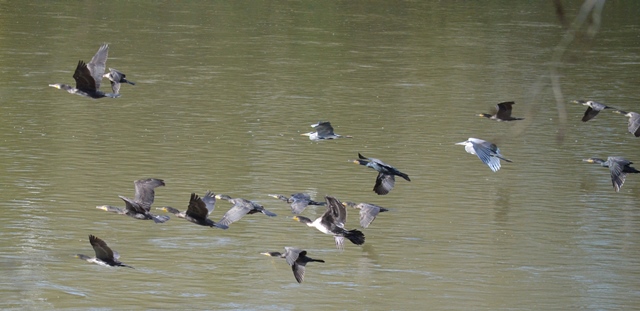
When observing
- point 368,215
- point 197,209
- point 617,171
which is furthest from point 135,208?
point 617,171

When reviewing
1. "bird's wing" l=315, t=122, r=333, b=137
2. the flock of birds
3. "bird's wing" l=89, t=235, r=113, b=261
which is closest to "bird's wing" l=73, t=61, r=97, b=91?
the flock of birds

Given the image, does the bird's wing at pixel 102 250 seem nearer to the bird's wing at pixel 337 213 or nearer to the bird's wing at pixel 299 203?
the bird's wing at pixel 337 213

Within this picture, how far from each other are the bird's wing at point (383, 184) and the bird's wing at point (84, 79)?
294 cm

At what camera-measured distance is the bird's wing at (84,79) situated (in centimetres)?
1073

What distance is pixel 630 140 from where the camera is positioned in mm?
16266

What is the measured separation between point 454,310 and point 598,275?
6.05 feet

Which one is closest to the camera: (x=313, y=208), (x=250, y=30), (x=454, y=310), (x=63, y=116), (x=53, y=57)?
(x=454, y=310)

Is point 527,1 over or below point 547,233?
below

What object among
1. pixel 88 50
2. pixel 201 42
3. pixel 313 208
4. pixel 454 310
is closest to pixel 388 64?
pixel 201 42

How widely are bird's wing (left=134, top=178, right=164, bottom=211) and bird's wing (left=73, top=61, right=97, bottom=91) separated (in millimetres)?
1336

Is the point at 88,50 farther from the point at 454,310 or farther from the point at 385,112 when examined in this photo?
the point at 454,310

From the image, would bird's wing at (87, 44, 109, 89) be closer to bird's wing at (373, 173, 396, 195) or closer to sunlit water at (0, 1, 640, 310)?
sunlit water at (0, 1, 640, 310)

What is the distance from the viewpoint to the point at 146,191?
396 inches

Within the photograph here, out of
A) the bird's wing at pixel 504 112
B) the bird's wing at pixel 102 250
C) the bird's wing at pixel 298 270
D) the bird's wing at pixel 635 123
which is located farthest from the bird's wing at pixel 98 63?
the bird's wing at pixel 635 123
